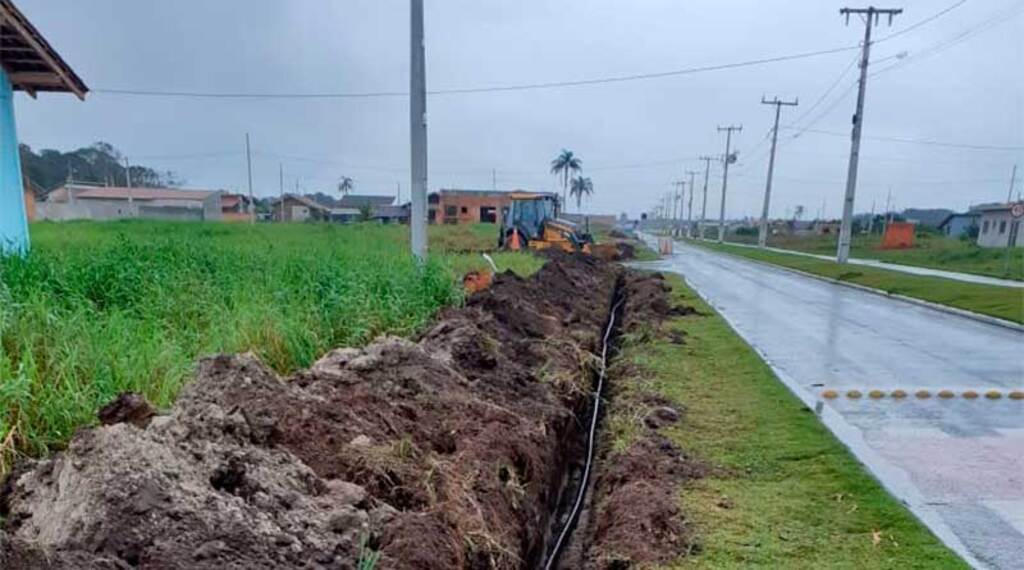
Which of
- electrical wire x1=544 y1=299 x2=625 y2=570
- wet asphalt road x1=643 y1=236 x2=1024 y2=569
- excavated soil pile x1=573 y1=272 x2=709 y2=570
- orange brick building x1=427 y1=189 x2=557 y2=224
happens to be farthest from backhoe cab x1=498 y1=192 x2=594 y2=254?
orange brick building x1=427 y1=189 x2=557 y2=224

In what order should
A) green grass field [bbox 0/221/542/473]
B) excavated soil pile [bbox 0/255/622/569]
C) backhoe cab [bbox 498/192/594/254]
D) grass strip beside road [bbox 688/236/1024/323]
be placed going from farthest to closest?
backhoe cab [bbox 498/192/594/254], grass strip beside road [bbox 688/236/1024/323], green grass field [bbox 0/221/542/473], excavated soil pile [bbox 0/255/622/569]

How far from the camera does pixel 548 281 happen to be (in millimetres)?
12008

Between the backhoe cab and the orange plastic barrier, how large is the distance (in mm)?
25951

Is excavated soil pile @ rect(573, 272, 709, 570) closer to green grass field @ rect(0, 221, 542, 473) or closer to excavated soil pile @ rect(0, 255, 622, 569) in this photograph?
excavated soil pile @ rect(0, 255, 622, 569)

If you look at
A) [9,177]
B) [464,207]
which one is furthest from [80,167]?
[9,177]

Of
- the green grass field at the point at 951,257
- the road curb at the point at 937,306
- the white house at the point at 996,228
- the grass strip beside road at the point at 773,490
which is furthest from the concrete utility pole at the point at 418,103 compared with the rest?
the white house at the point at 996,228

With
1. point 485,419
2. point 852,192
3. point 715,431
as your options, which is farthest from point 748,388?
point 852,192

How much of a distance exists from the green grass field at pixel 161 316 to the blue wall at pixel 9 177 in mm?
1731

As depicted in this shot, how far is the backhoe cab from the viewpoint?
22341 mm

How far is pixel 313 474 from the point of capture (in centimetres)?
285

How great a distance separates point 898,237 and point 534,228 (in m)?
29.1

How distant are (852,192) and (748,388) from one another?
23.3m

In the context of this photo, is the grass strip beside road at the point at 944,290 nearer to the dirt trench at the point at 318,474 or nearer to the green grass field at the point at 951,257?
the green grass field at the point at 951,257

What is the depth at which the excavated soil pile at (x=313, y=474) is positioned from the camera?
214cm
